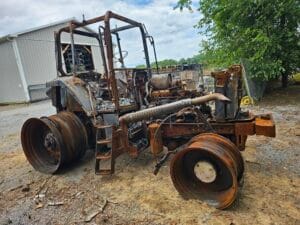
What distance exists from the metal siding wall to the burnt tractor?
12307 millimetres

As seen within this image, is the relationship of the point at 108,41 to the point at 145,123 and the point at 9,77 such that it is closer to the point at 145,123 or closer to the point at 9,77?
the point at 145,123

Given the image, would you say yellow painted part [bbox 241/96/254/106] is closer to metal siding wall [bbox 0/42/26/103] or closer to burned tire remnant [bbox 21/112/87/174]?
burned tire remnant [bbox 21/112/87/174]

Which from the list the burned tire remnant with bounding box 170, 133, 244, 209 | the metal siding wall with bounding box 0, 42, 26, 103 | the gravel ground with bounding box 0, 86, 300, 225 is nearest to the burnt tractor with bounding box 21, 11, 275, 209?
the burned tire remnant with bounding box 170, 133, 244, 209

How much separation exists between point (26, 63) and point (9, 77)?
57.8 inches

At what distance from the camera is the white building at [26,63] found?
15578 millimetres

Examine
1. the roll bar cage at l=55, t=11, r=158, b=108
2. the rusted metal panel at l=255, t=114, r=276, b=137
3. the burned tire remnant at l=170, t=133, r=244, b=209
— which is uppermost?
the roll bar cage at l=55, t=11, r=158, b=108

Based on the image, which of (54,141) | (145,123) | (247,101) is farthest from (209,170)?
(247,101)

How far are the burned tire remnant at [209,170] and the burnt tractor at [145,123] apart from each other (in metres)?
0.01

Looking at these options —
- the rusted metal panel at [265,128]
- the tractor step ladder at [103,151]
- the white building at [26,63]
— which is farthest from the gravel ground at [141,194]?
→ the white building at [26,63]

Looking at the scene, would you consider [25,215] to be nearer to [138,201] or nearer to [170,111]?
[138,201]

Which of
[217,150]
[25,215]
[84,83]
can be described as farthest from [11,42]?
[217,150]

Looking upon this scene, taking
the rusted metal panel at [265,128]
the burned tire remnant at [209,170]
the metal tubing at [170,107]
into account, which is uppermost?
the metal tubing at [170,107]

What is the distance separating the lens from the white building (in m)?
15.6

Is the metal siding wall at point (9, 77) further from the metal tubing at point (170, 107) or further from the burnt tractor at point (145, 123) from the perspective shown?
the metal tubing at point (170, 107)
